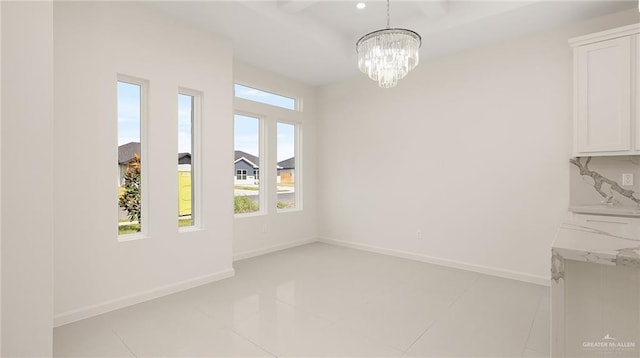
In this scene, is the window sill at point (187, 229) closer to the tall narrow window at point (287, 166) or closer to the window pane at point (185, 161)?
the window pane at point (185, 161)

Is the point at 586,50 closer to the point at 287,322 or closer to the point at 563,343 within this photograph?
the point at 563,343

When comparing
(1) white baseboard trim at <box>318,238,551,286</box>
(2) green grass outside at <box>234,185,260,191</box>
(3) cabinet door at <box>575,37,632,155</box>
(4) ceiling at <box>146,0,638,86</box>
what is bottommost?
(1) white baseboard trim at <box>318,238,551,286</box>

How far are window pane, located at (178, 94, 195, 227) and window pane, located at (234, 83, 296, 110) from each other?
3.72 ft

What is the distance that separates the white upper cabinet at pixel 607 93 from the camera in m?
2.76

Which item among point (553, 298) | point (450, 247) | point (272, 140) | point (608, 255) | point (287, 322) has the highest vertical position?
point (272, 140)

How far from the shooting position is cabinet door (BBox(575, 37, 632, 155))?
2793 millimetres

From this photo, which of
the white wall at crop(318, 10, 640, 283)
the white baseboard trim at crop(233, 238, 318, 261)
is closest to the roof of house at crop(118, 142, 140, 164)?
the white baseboard trim at crop(233, 238, 318, 261)

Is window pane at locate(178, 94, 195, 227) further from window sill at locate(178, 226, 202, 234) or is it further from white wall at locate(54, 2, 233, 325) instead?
white wall at locate(54, 2, 233, 325)

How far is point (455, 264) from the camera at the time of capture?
4145mm

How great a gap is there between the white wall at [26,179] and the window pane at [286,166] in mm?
3435

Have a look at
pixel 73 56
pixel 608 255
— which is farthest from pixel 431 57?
pixel 73 56

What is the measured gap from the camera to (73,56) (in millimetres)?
2629

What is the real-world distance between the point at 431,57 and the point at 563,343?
12.5ft

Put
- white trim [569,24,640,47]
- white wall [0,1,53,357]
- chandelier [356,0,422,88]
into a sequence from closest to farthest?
white wall [0,1,53,357]
chandelier [356,0,422,88]
white trim [569,24,640,47]
